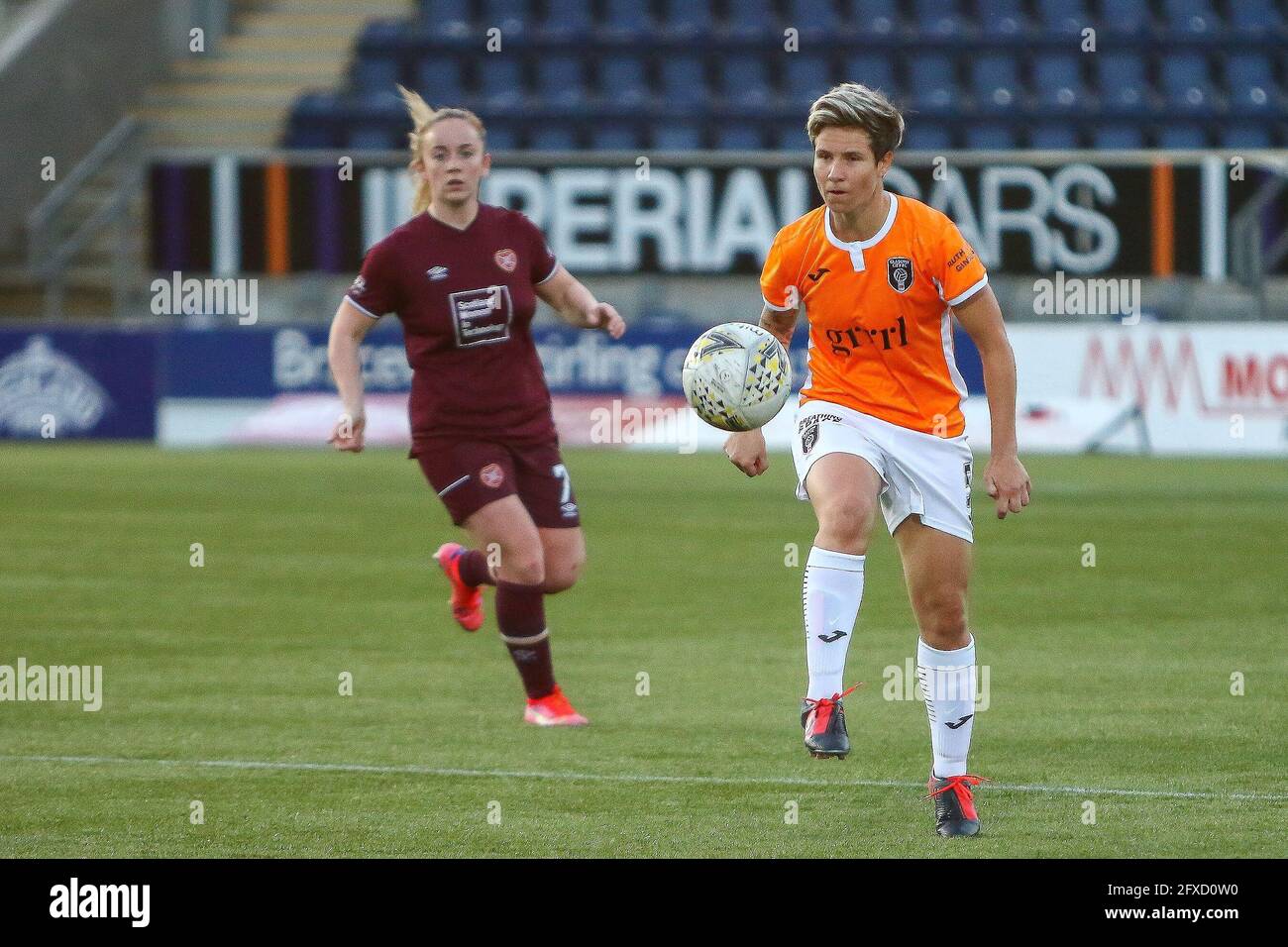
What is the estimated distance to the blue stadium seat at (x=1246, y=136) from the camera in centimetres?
2522

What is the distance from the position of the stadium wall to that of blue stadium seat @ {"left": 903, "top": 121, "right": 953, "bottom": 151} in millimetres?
4310

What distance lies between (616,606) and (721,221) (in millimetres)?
12840

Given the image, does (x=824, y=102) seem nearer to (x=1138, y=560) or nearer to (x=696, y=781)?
(x=696, y=781)

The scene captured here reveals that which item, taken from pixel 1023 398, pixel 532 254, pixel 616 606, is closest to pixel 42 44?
pixel 1023 398

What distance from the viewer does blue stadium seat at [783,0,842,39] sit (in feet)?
89.9

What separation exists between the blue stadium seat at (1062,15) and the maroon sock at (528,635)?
817 inches

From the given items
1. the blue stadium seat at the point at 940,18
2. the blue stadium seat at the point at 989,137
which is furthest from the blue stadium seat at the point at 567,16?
the blue stadium seat at the point at 989,137

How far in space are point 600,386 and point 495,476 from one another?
1452 cm

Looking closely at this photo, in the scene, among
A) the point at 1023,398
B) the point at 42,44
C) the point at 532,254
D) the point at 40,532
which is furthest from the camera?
the point at 42,44

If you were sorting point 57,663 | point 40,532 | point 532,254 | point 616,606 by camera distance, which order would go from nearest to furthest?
point 532,254, point 57,663, point 616,606, point 40,532

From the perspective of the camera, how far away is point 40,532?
14406 millimetres

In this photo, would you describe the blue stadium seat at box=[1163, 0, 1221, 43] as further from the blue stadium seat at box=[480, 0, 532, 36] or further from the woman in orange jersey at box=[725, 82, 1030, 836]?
the woman in orange jersey at box=[725, 82, 1030, 836]

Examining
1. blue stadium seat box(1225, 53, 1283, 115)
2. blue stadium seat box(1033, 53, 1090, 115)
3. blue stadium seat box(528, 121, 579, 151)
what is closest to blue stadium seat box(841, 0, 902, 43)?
blue stadium seat box(1033, 53, 1090, 115)
